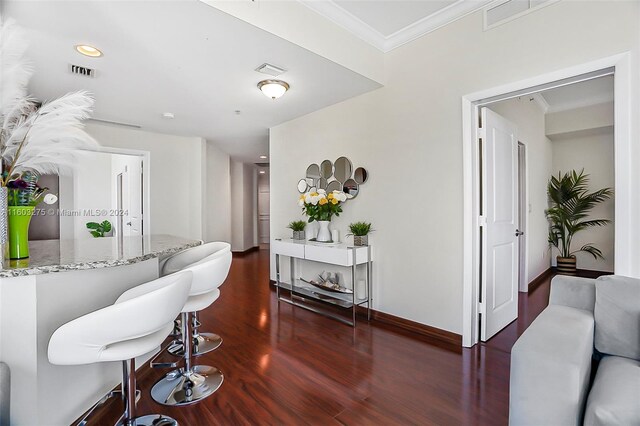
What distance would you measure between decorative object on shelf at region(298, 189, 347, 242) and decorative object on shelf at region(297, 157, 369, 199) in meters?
0.13

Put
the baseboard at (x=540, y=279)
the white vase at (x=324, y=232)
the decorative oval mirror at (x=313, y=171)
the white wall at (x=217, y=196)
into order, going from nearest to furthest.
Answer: the white vase at (x=324, y=232)
the decorative oval mirror at (x=313, y=171)
the baseboard at (x=540, y=279)
the white wall at (x=217, y=196)

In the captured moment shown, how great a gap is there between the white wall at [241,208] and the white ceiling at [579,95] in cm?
663

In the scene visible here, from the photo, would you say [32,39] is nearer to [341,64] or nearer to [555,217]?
[341,64]

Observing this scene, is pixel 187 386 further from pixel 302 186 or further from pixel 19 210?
pixel 302 186

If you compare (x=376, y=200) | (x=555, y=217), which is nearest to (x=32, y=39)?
(x=376, y=200)

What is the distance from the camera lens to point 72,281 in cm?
157

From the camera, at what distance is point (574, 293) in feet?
5.65

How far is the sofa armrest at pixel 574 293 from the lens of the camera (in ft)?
5.48

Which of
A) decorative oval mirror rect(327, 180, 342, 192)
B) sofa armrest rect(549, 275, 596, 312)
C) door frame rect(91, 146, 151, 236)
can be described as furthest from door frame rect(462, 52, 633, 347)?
door frame rect(91, 146, 151, 236)

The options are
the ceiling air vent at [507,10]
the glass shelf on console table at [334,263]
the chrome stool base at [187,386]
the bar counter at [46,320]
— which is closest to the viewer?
the bar counter at [46,320]

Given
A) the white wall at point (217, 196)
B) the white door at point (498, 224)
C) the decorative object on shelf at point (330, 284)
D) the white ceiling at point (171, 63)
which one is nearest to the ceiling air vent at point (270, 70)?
the white ceiling at point (171, 63)

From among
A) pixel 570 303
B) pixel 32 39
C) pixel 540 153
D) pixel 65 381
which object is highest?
pixel 32 39

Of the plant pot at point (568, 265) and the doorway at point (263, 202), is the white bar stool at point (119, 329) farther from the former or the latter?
the doorway at point (263, 202)

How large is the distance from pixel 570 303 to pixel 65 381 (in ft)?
8.96
